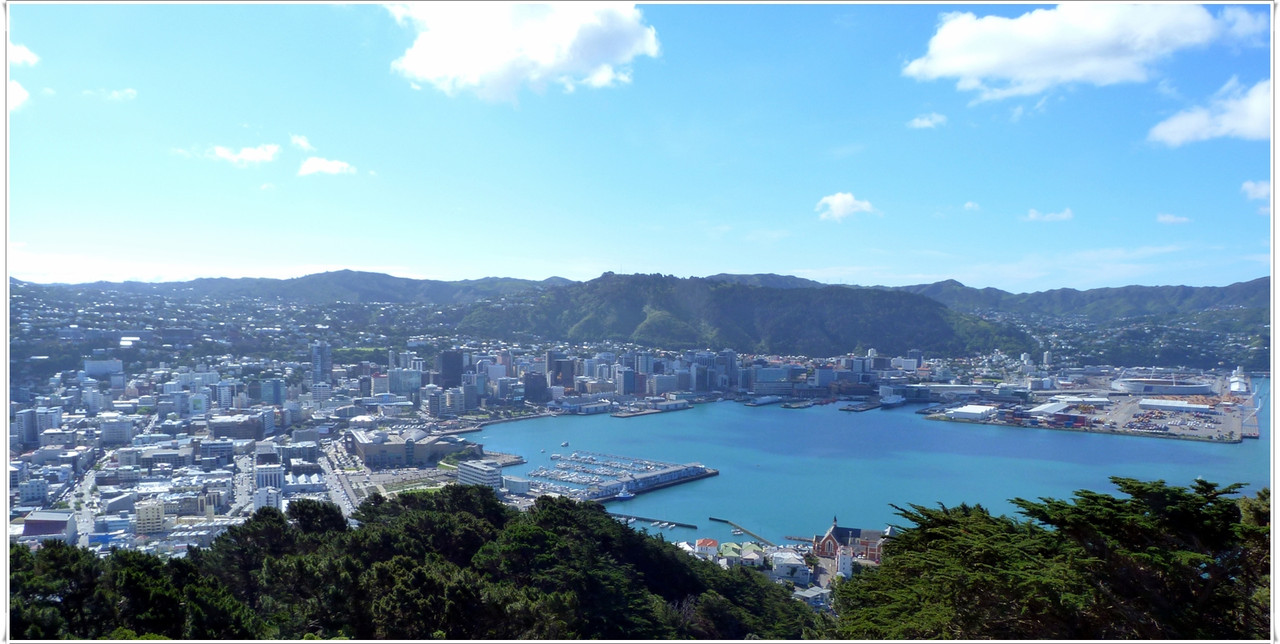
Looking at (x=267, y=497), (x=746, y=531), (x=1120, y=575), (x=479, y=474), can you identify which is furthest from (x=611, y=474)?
(x=1120, y=575)

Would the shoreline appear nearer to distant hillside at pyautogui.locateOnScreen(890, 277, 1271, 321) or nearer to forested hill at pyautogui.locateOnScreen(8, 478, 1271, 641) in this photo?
distant hillside at pyautogui.locateOnScreen(890, 277, 1271, 321)

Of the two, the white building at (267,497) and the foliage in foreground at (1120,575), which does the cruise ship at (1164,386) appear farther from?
the white building at (267,497)

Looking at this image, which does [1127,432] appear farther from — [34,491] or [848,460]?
[34,491]

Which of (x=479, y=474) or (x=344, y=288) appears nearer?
(x=479, y=474)

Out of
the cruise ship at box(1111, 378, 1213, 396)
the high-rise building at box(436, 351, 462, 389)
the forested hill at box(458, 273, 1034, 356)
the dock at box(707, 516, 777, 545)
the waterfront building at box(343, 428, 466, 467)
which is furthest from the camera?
the forested hill at box(458, 273, 1034, 356)

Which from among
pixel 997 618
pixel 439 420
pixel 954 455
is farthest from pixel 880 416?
pixel 997 618

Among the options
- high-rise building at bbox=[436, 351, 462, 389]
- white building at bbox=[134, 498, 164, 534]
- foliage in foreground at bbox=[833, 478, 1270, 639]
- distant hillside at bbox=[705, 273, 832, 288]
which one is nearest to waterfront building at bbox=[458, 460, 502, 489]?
white building at bbox=[134, 498, 164, 534]

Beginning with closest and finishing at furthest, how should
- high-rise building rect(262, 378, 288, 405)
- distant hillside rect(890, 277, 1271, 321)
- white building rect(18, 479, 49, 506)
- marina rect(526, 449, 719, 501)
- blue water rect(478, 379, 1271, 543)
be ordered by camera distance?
white building rect(18, 479, 49, 506), blue water rect(478, 379, 1271, 543), marina rect(526, 449, 719, 501), high-rise building rect(262, 378, 288, 405), distant hillside rect(890, 277, 1271, 321)
